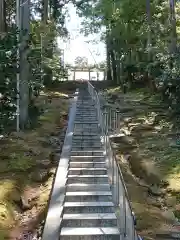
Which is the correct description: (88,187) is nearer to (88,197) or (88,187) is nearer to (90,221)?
(88,197)

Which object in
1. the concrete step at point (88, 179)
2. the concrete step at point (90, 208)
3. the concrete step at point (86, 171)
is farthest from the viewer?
the concrete step at point (86, 171)

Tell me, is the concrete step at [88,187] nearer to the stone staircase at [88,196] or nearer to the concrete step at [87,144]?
the stone staircase at [88,196]

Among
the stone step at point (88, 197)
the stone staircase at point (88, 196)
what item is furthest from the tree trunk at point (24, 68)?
the stone step at point (88, 197)

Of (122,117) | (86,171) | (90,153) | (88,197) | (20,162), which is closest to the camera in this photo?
(88,197)

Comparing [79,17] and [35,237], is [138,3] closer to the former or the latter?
[79,17]

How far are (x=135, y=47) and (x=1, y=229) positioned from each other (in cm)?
2469

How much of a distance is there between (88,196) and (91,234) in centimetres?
179

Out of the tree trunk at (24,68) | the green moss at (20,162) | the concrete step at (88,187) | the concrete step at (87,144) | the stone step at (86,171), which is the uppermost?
the tree trunk at (24,68)

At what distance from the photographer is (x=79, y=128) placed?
635 inches

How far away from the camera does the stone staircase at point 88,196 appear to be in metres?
7.18

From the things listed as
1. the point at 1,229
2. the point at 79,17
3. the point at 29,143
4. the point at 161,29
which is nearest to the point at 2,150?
the point at 29,143

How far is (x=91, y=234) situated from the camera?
23.1 feet

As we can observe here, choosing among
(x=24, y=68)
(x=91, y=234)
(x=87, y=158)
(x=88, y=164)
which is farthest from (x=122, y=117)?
(x=91, y=234)

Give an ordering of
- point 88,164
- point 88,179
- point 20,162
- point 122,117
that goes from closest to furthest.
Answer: point 88,179 → point 88,164 → point 20,162 → point 122,117
